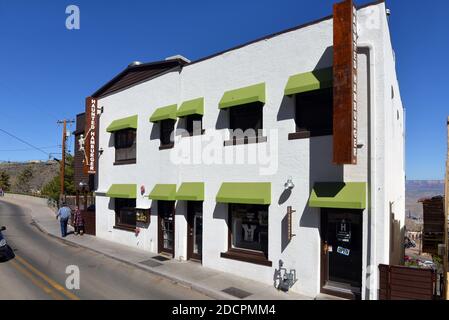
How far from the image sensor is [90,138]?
680 inches

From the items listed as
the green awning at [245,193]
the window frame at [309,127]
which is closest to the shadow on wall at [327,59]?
the window frame at [309,127]

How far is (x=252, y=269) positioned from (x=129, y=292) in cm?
368

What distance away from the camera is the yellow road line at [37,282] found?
8492mm

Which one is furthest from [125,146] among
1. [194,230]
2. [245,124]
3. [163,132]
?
[245,124]

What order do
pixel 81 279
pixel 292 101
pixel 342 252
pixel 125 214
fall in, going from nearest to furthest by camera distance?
pixel 342 252, pixel 292 101, pixel 81 279, pixel 125 214

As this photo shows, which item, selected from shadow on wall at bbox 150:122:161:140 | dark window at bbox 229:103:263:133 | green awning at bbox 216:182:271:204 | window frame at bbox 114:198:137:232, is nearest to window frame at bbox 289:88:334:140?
dark window at bbox 229:103:263:133

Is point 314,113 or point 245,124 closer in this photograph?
point 314,113

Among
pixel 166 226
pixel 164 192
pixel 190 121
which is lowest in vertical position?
pixel 166 226

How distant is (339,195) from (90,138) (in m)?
13.7

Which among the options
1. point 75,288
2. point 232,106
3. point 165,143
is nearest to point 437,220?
point 232,106

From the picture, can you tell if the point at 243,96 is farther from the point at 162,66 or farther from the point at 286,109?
the point at 162,66

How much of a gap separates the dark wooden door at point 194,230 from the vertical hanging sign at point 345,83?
6.09m

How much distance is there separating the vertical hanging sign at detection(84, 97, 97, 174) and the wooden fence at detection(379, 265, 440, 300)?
14367mm

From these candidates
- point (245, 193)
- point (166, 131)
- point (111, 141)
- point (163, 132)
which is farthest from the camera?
point (111, 141)
